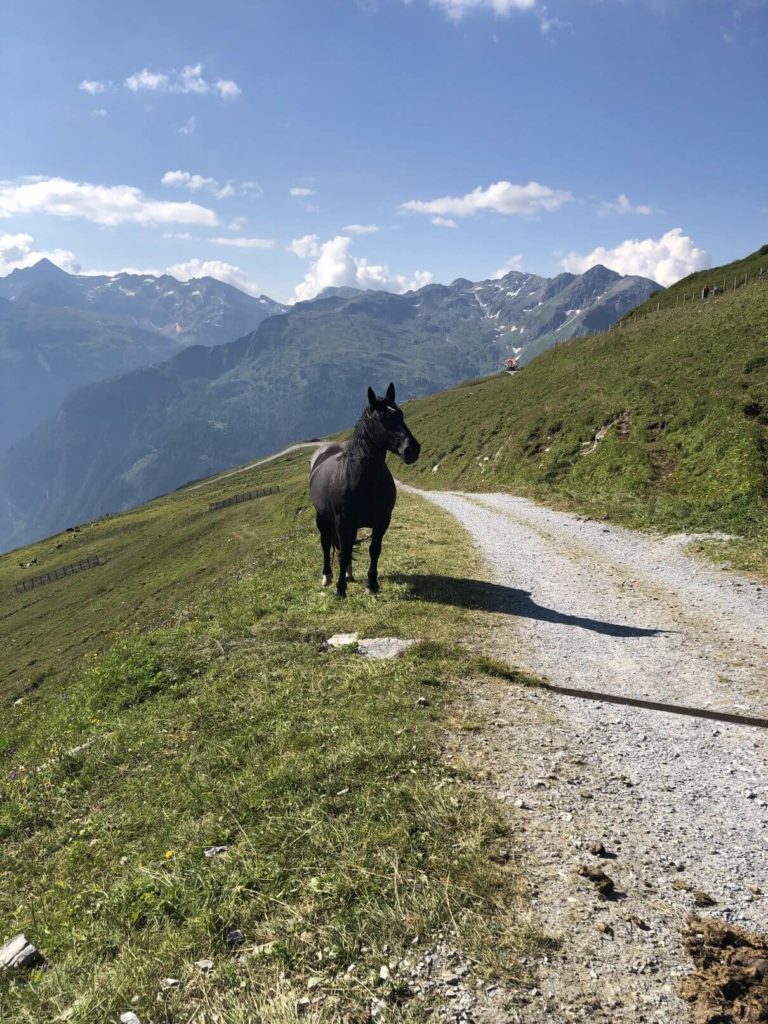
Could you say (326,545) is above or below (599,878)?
above

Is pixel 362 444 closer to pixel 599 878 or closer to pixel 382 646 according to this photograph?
pixel 382 646

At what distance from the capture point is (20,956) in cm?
499

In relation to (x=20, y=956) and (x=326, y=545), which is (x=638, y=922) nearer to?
(x=20, y=956)

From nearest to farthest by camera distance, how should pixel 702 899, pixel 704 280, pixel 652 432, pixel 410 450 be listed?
pixel 702 899 < pixel 410 450 < pixel 652 432 < pixel 704 280

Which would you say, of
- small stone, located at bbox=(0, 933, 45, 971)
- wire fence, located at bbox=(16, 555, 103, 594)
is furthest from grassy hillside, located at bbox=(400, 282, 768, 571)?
wire fence, located at bbox=(16, 555, 103, 594)

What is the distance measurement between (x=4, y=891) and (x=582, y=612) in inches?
447

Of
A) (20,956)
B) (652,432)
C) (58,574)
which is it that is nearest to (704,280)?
(652,432)

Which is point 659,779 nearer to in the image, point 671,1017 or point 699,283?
point 671,1017

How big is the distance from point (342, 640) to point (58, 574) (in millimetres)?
82306

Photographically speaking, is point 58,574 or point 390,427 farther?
point 58,574

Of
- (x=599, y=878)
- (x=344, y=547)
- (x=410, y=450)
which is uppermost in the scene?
(x=410, y=450)

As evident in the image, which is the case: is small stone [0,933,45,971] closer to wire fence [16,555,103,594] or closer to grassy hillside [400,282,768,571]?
grassy hillside [400,282,768,571]

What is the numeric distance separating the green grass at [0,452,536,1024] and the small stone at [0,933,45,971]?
0.16m

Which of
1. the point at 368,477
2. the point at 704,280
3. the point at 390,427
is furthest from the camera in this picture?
the point at 704,280
